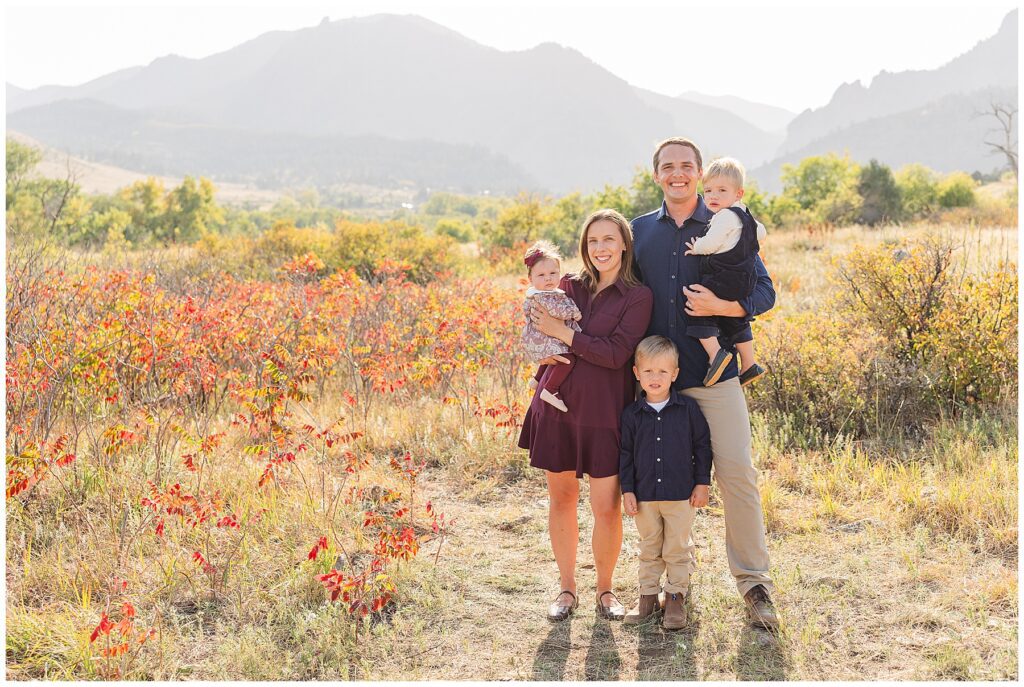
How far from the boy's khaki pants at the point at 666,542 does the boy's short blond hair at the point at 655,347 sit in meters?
0.64

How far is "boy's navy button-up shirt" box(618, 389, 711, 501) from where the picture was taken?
3.19m

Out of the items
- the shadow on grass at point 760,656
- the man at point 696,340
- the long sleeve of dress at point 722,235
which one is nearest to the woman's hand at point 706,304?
the man at point 696,340

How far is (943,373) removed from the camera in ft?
18.8

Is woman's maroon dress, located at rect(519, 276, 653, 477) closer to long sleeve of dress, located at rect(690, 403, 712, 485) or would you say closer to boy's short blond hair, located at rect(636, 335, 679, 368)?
boy's short blond hair, located at rect(636, 335, 679, 368)

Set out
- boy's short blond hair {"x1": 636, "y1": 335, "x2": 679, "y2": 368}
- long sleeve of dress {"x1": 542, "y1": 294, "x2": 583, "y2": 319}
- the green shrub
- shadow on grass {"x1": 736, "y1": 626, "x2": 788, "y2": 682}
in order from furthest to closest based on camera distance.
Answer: the green shrub → long sleeve of dress {"x1": 542, "y1": 294, "x2": 583, "y2": 319} → boy's short blond hair {"x1": 636, "y1": 335, "x2": 679, "y2": 368} → shadow on grass {"x1": 736, "y1": 626, "x2": 788, "y2": 682}

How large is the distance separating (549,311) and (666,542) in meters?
1.13

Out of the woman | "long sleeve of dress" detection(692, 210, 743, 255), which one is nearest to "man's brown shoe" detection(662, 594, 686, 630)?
the woman

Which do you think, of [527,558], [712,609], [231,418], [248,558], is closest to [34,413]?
[231,418]

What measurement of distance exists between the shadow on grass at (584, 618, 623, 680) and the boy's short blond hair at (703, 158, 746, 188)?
200 centimetres

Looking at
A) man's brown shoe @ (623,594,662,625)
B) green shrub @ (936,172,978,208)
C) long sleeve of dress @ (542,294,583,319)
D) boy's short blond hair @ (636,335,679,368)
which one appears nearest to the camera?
boy's short blond hair @ (636,335,679,368)

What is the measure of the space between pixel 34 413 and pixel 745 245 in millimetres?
4362

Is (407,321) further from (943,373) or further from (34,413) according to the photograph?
(943,373)

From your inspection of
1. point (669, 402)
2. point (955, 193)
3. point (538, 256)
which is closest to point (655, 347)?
point (669, 402)

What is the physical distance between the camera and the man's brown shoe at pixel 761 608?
3.27 m
